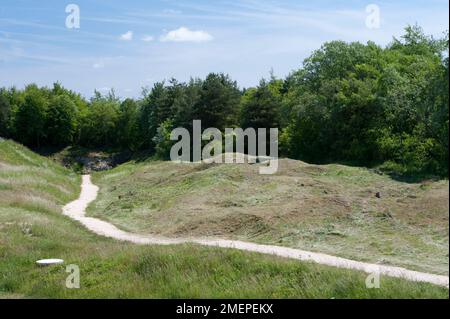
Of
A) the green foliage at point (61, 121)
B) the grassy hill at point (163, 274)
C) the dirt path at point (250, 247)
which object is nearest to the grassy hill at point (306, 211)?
the dirt path at point (250, 247)

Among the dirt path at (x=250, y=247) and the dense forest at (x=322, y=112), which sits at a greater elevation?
the dense forest at (x=322, y=112)

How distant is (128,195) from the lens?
3544 centimetres

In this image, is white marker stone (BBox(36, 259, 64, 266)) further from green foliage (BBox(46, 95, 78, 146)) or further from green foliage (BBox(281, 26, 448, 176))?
green foliage (BBox(46, 95, 78, 146))

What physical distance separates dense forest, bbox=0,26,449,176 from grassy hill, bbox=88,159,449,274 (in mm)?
3897

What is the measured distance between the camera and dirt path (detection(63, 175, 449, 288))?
13664mm

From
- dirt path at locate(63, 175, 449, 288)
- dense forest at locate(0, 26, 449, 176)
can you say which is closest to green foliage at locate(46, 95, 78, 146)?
dense forest at locate(0, 26, 449, 176)

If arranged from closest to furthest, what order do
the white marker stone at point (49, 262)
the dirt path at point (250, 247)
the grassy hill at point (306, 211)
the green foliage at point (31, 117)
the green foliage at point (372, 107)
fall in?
the dirt path at point (250, 247), the white marker stone at point (49, 262), the grassy hill at point (306, 211), the green foliage at point (372, 107), the green foliage at point (31, 117)

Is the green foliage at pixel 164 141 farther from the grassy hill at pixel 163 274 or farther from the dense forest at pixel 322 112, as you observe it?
the grassy hill at pixel 163 274

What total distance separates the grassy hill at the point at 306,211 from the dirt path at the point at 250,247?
2.09 feet

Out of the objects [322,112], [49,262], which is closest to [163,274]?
[49,262]

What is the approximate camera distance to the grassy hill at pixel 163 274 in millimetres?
12195
